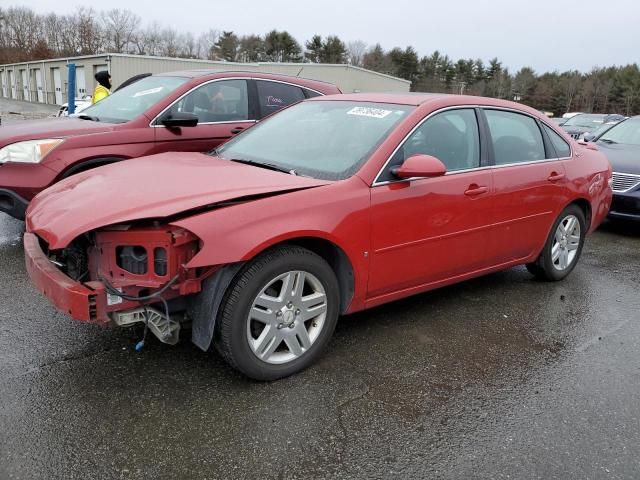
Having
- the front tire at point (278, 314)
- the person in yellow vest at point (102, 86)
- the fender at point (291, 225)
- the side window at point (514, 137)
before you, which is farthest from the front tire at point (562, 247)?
the person in yellow vest at point (102, 86)

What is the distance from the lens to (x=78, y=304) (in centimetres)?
262

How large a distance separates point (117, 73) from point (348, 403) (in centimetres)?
3406

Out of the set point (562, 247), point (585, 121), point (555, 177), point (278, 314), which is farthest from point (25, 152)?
point (585, 121)

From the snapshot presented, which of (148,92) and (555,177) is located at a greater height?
(148,92)

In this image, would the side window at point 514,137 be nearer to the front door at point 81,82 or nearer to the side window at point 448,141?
the side window at point 448,141

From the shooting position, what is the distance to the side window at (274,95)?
628 cm

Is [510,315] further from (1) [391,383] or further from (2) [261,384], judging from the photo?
(2) [261,384]

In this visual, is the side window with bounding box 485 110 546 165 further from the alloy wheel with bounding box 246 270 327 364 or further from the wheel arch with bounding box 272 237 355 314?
the alloy wheel with bounding box 246 270 327 364

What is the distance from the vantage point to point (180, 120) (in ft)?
17.5

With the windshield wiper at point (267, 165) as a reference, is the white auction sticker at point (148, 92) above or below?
above

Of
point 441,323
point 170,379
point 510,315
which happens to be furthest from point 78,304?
point 510,315

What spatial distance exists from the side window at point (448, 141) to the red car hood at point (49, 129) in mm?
3102

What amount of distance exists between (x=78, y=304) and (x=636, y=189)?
6.90m

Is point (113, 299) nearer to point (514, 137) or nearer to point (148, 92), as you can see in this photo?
point (514, 137)
